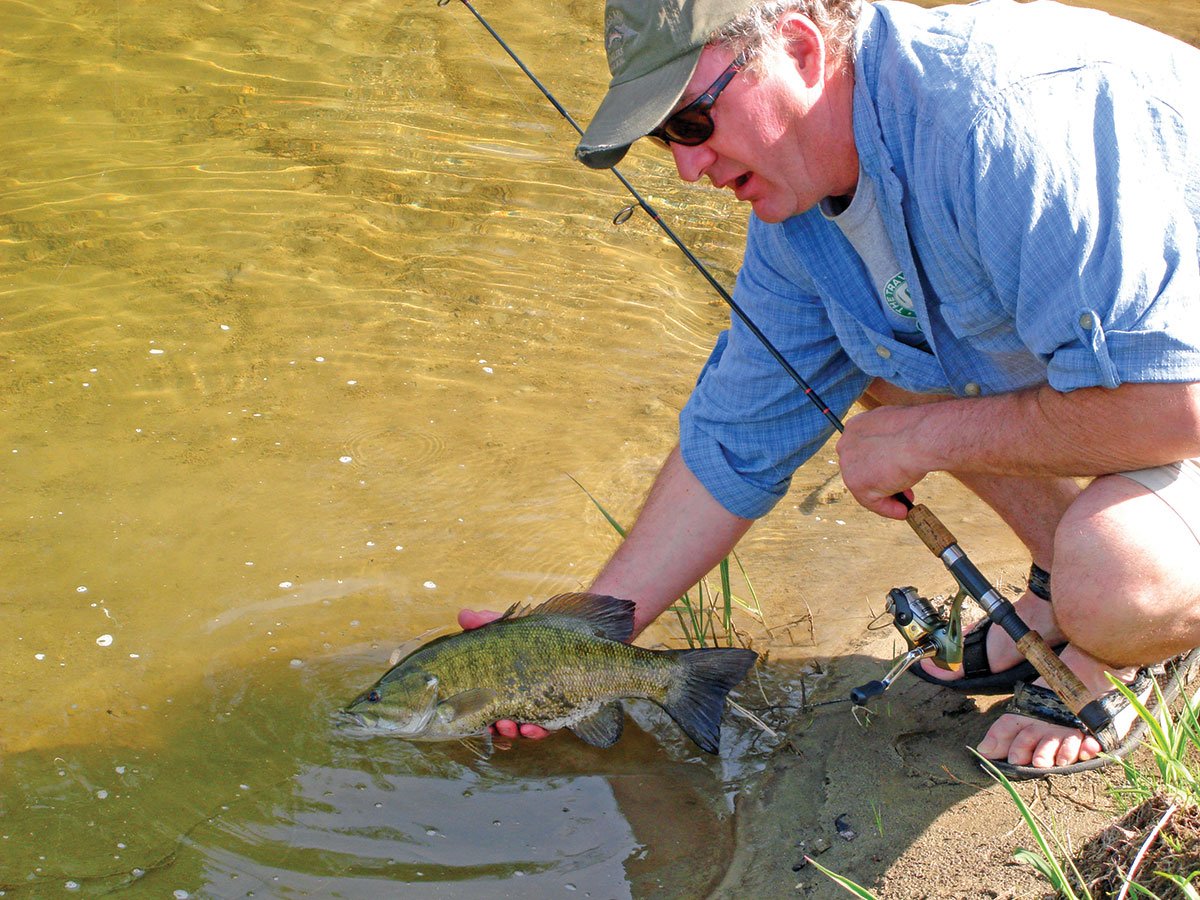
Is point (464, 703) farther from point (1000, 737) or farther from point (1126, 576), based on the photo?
point (1126, 576)

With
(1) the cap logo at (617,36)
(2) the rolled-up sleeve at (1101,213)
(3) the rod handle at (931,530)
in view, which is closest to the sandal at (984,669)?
(3) the rod handle at (931,530)

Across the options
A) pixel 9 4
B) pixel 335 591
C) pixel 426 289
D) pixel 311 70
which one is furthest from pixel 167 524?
pixel 9 4

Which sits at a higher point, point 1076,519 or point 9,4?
point 1076,519

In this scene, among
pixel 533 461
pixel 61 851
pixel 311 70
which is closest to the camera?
pixel 61 851

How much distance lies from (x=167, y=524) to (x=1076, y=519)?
2844 millimetres

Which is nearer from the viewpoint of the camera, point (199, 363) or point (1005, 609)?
point (1005, 609)

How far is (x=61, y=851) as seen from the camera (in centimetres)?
305

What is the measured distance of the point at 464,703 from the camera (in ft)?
10.7

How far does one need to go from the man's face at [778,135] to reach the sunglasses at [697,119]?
0.01 m

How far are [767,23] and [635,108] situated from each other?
315 millimetres

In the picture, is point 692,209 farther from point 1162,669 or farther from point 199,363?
point 1162,669

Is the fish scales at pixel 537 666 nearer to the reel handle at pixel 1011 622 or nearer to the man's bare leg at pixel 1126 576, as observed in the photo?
the reel handle at pixel 1011 622

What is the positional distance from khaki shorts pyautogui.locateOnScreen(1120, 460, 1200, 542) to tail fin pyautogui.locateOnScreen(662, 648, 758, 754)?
1.01 meters

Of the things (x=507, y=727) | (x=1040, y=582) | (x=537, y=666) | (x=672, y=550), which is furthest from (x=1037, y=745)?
(x=507, y=727)
